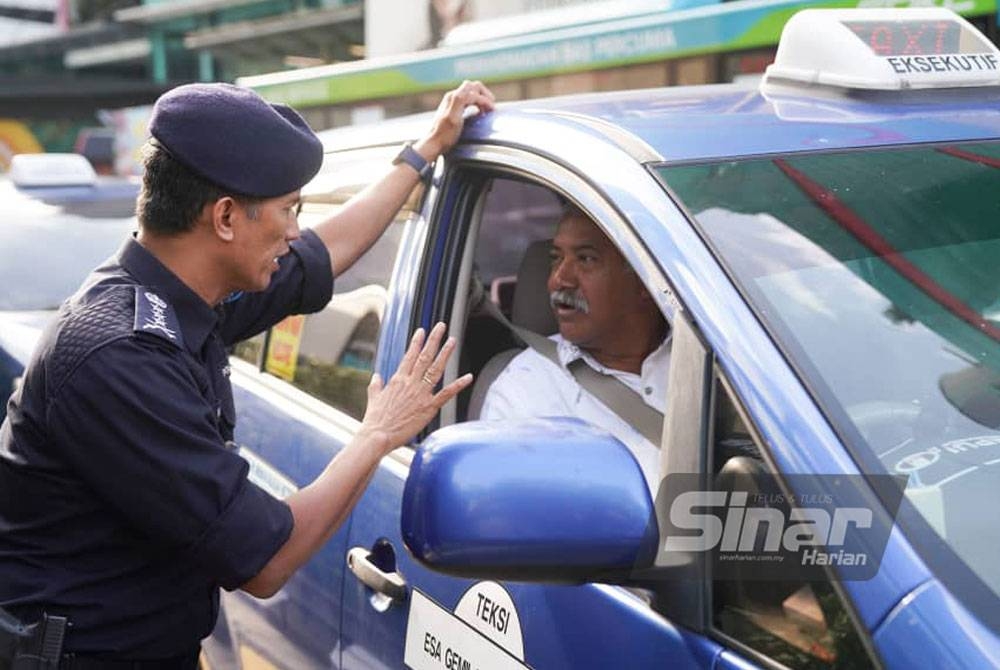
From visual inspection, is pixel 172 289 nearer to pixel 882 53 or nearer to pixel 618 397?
pixel 618 397

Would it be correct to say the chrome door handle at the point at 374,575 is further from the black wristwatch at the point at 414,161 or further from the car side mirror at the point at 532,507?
the black wristwatch at the point at 414,161

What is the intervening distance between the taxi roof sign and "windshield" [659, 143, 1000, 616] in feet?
1.05

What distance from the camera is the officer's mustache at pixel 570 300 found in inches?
110

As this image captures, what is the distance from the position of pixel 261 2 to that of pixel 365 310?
21.7m

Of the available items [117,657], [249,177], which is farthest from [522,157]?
[117,657]

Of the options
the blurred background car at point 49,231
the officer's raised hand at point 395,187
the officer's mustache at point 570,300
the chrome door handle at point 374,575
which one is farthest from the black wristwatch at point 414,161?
the blurred background car at point 49,231

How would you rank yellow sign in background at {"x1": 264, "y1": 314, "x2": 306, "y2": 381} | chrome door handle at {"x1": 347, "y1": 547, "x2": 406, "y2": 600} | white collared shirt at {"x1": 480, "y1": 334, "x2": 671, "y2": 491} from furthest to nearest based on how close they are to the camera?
yellow sign in background at {"x1": 264, "y1": 314, "x2": 306, "y2": 381}, white collared shirt at {"x1": 480, "y1": 334, "x2": 671, "y2": 491}, chrome door handle at {"x1": 347, "y1": 547, "x2": 406, "y2": 600}

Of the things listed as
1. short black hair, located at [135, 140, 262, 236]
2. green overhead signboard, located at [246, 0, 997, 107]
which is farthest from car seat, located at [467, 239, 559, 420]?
green overhead signboard, located at [246, 0, 997, 107]

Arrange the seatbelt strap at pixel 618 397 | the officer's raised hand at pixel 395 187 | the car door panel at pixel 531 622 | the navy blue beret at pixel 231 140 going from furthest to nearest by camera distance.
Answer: the officer's raised hand at pixel 395 187 < the seatbelt strap at pixel 618 397 < the navy blue beret at pixel 231 140 < the car door panel at pixel 531 622

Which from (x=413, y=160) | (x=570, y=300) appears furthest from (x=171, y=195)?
(x=570, y=300)

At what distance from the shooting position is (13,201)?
6.15m

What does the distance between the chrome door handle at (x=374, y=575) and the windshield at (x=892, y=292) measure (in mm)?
789

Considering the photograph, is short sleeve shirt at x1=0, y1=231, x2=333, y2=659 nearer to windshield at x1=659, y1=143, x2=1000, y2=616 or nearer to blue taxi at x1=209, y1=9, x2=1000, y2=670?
blue taxi at x1=209, y1=9, x2=1000, y2=670

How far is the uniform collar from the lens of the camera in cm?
217
